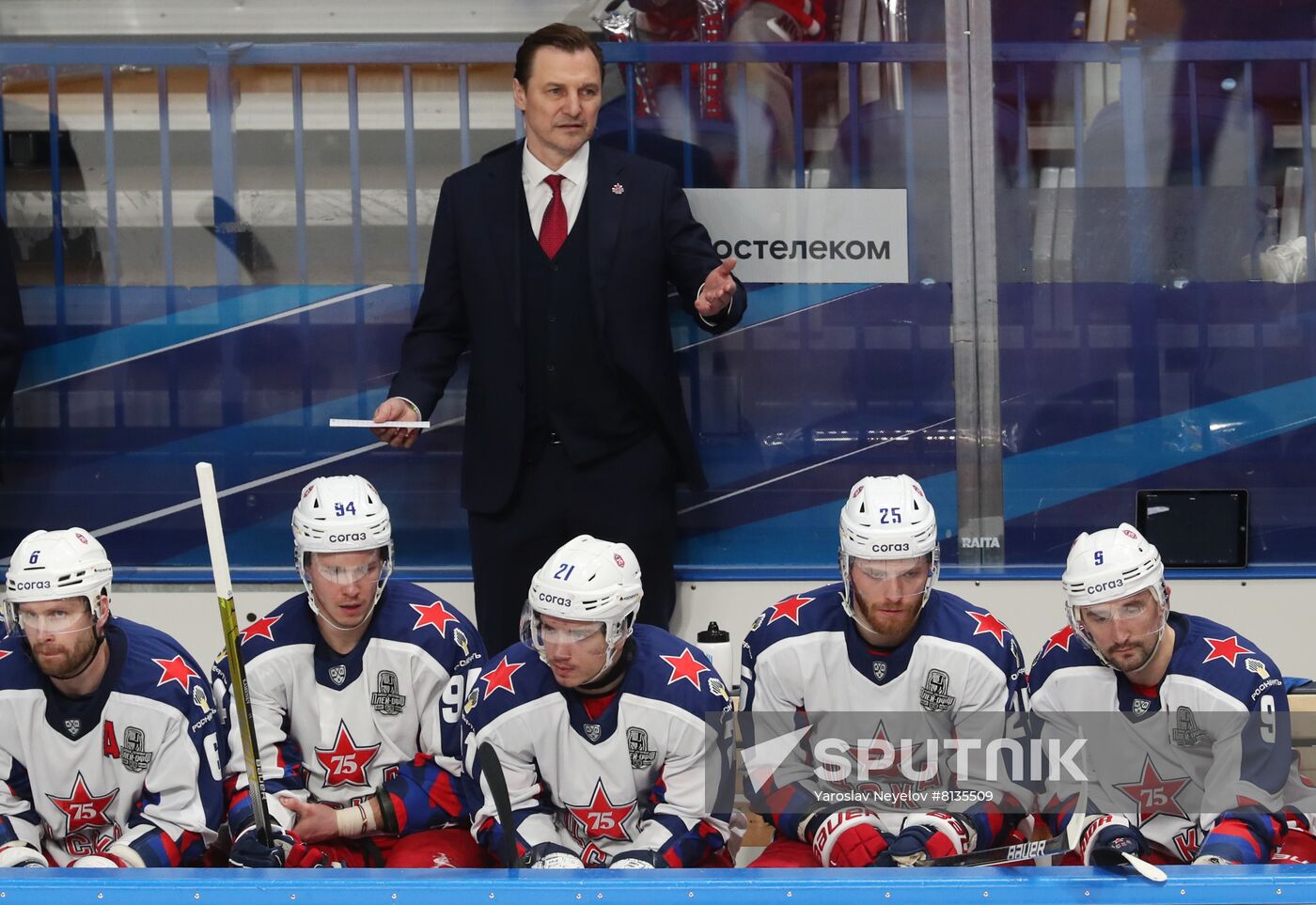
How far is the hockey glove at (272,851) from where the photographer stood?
302 centimetres

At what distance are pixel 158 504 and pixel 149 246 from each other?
740 millimetres

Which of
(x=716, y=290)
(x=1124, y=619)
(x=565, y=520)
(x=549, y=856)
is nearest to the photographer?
(x=549, y=856)

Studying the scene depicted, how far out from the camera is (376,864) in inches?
136

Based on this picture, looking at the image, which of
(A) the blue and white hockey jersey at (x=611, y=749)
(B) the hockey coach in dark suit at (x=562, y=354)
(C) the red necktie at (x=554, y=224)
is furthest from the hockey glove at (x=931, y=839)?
(C) the red necktie at (x=554, y=224)

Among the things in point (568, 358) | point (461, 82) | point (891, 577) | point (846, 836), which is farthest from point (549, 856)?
point (461, 82)

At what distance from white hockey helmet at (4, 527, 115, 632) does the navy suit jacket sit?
120cm

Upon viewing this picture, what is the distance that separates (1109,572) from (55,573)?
2.06 metres

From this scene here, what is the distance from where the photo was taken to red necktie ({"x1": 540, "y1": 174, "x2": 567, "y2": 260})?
439cm

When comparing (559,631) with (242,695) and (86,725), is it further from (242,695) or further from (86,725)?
(86,725)

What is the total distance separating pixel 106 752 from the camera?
332 centimetres

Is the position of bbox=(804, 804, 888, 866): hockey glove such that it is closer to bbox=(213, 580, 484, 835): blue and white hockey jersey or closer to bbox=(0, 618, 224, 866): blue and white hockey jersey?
bbox=(213, 580, 484, 835): blue and white hockey jersey

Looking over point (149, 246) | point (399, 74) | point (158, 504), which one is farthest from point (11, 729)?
point (399, 74)

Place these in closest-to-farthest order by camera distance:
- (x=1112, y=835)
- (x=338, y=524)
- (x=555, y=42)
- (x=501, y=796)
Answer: (x=501, y=796)
(x=1112, y=835)
(x=338, y=524)
(x=555, y=42)

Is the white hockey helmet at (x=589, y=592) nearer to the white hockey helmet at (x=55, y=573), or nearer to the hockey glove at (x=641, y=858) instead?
the hockey glove at (x=641, y=858)
